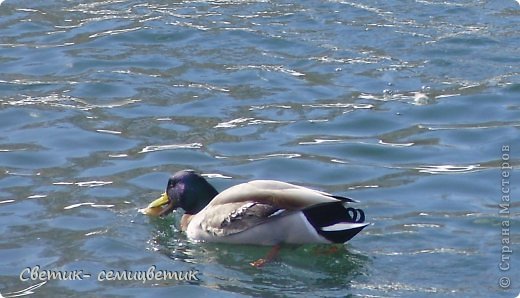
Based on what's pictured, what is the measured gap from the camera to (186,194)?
32.7ft

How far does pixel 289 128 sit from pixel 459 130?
1439mm

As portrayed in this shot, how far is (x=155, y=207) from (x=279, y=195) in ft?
4.00

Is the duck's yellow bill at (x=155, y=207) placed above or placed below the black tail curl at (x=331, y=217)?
below

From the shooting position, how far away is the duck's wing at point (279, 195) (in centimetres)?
904

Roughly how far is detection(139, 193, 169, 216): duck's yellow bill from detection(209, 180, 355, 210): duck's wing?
679mm

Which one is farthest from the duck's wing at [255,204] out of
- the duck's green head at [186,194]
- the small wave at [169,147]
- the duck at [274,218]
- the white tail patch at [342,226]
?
the small wave at [169,147]

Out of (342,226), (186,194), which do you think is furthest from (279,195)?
(186,194)

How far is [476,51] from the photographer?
13.3 meters

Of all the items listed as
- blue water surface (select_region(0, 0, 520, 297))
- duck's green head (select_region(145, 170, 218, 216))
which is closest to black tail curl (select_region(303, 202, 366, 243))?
blue water surface (select_region(0, 0, 520, 297))

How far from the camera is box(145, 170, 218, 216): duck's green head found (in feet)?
32.7

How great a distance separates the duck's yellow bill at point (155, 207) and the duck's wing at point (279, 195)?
68 centimetres

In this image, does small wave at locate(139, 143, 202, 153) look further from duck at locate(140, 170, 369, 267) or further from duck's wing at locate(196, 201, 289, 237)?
duck's wing at locate(196, 201, 289, 237)

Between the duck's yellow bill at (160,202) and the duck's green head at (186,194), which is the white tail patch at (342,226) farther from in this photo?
Result: the duck's yellow bill at (160,202)

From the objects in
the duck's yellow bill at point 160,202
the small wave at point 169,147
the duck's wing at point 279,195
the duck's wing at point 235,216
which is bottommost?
the small wave at point 169,147
